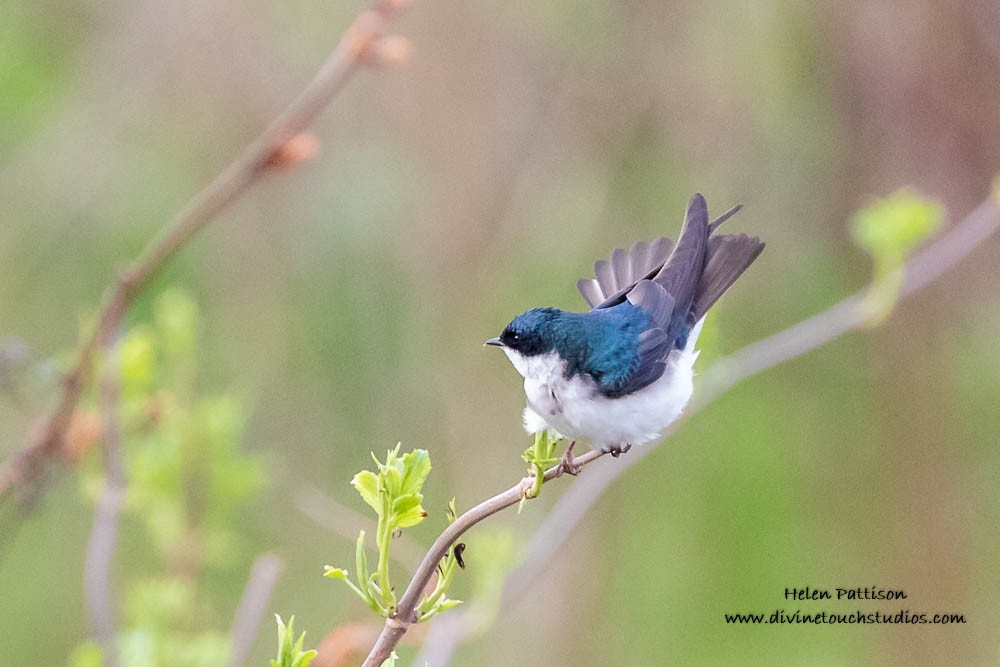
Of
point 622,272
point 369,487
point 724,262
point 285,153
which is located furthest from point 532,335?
point 369,487

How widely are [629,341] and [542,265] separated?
1760 mm

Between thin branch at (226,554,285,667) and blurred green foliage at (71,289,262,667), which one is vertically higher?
blurred green foliage at (71,289,262,667)

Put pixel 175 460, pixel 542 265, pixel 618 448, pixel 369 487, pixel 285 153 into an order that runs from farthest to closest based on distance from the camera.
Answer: pixel 542 265
pixel 175 460
pixel 618 448
pixel 285 153
pixel 369 487

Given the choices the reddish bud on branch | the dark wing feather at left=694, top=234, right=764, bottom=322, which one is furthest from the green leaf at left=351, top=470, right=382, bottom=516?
the dark wing feather at left=694, top=234, right=764, bottom=322

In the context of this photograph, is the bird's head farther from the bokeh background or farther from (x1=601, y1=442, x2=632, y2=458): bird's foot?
the bokeh background

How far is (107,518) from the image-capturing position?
6.43ft

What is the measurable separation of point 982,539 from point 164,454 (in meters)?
3.64

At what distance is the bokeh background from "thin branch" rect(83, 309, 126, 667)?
1613 millimetres

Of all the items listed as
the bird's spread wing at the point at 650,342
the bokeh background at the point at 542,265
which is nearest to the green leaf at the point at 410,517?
the bird's spread wing at the point at 650,342

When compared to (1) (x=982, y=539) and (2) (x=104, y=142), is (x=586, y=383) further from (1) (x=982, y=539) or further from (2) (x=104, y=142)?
(1) (x=982, y=539)

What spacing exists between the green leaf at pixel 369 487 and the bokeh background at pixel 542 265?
2.40 metres

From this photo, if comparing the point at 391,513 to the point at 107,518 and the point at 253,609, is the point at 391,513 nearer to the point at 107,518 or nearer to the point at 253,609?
the point at 253,609

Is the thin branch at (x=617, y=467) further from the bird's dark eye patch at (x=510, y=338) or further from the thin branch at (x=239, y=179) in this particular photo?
the thin branch at (x=239, y=179)

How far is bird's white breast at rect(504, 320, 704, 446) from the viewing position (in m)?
1.89
